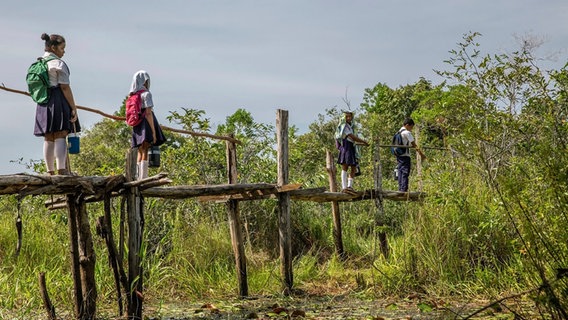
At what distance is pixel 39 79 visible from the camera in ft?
22.4

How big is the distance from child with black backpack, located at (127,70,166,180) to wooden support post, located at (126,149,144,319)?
0.54 metres

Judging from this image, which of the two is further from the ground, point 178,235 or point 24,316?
point 178,235

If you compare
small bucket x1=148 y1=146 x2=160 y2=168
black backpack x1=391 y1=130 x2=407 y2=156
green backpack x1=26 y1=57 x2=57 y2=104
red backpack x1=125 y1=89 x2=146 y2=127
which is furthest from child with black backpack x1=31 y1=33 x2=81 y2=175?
black backpack x1=391 y1=130 x2=407 y2=156

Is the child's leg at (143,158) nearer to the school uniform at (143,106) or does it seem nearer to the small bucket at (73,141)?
the school uniform at (143,106)

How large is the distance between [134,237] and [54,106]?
155cm

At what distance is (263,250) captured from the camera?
37.4ft

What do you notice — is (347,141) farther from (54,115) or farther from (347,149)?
(54,115)

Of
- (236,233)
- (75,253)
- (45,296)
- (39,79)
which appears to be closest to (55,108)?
(39,79)

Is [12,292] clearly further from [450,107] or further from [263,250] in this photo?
[450,107]

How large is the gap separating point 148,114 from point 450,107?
3.93 metres

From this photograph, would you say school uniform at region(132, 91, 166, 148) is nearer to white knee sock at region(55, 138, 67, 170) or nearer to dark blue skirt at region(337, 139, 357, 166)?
white knee sock at region(55, 138, 67, 170)

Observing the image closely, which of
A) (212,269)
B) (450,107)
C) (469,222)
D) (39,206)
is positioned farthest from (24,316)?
(450,107)

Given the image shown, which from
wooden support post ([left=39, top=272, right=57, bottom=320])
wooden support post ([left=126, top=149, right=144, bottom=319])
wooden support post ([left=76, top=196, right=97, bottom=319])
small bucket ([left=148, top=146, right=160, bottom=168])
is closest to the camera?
wooden support post ([left=39, top=272, right=57, bottom=320])

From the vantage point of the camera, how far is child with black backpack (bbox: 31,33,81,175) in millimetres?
6793
